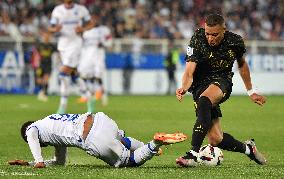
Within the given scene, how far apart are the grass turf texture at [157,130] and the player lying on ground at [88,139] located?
0.53 feet

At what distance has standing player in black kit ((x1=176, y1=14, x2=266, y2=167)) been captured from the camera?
1068 centimetres

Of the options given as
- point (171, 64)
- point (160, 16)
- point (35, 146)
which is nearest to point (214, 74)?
point (35, 146)

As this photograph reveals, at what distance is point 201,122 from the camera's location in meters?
10.5

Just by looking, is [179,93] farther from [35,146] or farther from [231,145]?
[35,146]

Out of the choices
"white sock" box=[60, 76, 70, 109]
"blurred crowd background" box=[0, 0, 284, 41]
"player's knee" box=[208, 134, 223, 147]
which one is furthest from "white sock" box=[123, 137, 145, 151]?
"blurred crowd background" box=[0, 0, 284, 41]

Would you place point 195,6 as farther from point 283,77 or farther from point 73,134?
point 73,134

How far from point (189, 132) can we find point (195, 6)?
2095cm

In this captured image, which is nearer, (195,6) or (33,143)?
(33,143)

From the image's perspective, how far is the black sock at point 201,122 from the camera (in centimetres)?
1047

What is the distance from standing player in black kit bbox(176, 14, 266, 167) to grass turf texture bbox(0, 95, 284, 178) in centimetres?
33

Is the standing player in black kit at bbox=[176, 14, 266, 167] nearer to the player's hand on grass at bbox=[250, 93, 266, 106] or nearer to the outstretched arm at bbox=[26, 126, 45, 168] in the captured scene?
the player's hand on grass at bbox=[250, 93, 266, 106]

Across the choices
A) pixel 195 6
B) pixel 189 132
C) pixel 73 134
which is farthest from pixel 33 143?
pixel 195 6

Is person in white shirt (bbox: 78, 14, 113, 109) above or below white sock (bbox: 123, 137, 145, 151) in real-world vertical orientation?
below

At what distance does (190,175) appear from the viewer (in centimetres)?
964
